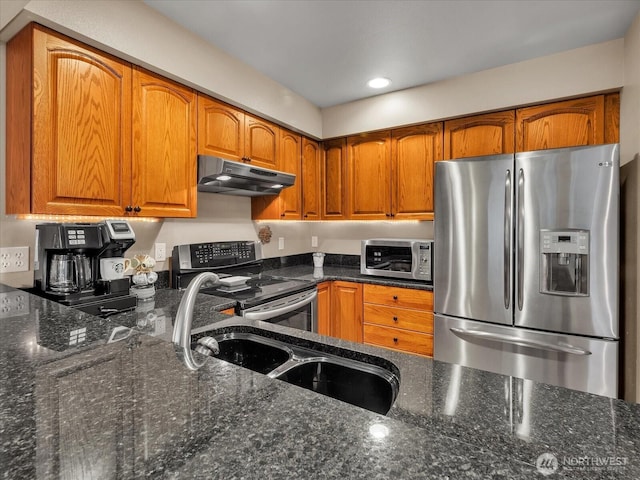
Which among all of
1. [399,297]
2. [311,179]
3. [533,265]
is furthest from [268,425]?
[311,179]

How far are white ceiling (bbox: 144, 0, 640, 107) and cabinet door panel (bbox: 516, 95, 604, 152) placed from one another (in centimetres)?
37

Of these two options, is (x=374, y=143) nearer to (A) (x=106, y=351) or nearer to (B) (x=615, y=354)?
(B) (x=615, y=354)

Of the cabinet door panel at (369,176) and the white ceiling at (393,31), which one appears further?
the cabinet door panel at (369,176)

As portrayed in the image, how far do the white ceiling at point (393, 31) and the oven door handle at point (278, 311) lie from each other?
5.55 feet

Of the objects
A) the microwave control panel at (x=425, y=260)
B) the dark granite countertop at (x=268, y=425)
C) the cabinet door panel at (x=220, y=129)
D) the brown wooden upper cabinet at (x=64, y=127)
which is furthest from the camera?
the microwave control panel at (x=425, y=260)

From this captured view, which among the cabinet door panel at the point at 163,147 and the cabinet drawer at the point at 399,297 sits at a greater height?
the cabinet door panel at the point at 163,147

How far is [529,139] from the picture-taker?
8.17 feet

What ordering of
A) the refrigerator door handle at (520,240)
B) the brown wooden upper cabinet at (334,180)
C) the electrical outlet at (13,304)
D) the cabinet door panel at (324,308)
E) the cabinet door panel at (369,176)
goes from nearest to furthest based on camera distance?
the electrical outlet at (13,304) → the refrigerator door handle at (520,240) → the cabinet door panel at (324,308) → the cabinet door panel at (369,176) → the brown wooden upper cabinet at (334,180)

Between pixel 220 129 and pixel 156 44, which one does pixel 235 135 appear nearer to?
pixel 220 129

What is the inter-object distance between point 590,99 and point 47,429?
3119mm

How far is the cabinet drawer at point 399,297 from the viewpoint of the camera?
8.51 feet

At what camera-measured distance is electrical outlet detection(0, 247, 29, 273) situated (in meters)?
1.64

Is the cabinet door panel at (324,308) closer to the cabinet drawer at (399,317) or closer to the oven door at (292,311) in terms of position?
the oven door at (292,311)

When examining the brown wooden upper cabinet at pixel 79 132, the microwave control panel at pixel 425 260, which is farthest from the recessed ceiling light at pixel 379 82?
the brown wooden upper cabinet at pixel 79 132
